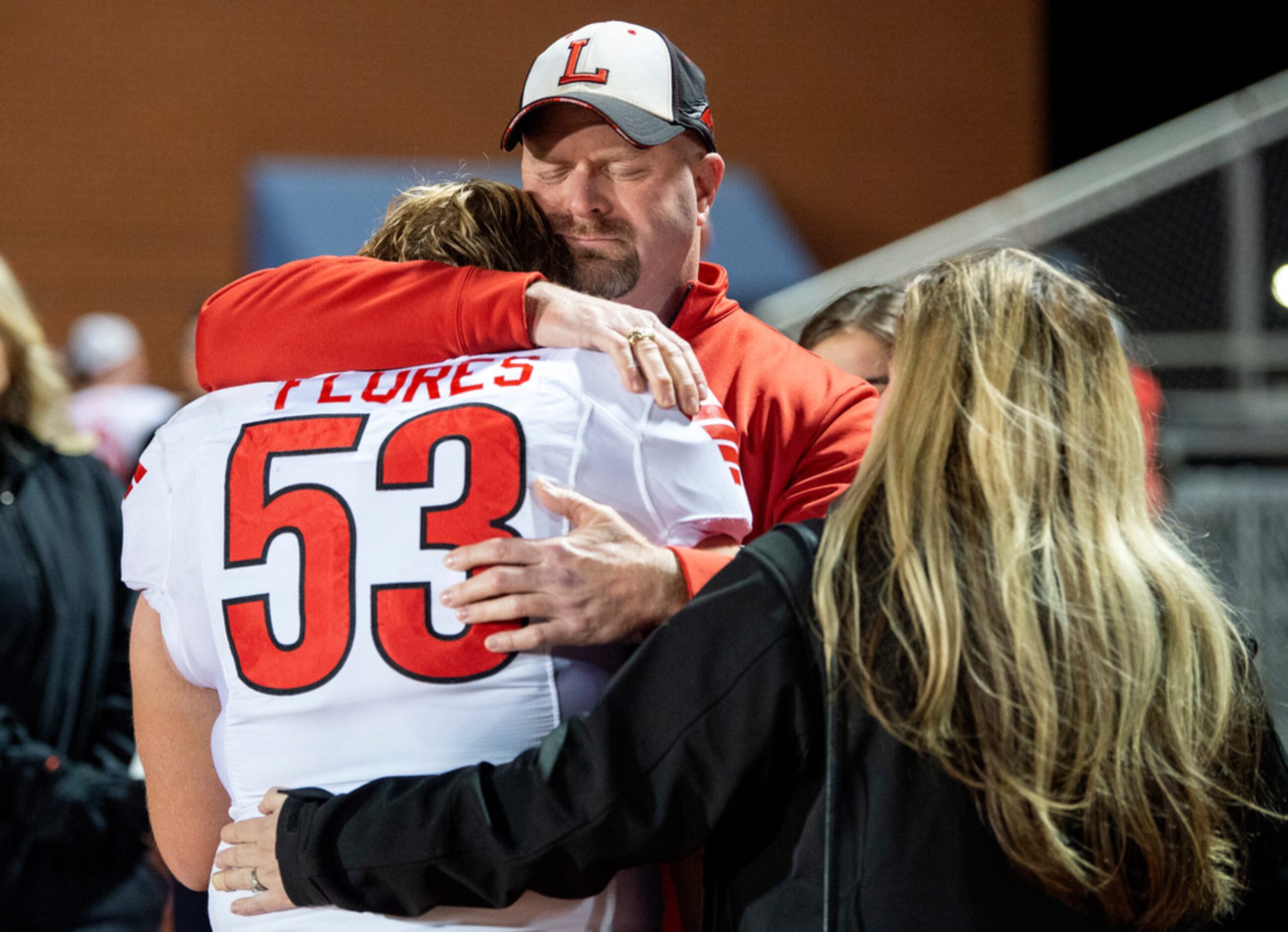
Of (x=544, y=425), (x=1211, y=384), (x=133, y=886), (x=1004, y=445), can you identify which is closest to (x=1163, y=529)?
(x=1004, y=445)

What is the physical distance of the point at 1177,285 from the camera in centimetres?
764

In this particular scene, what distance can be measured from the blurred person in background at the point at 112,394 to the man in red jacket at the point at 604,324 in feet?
15.5

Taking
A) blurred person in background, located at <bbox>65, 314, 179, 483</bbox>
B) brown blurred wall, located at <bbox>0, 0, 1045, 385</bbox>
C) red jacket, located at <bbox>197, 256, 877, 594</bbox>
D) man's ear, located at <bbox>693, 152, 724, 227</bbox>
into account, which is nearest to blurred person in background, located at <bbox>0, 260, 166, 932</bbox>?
red jacket, located at <bbox>197, 256, 877, 594</bbox>

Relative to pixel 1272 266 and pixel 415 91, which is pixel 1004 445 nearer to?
pixel 1272 266

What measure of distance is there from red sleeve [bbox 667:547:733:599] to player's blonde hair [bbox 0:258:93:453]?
191 cm

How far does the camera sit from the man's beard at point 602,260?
2115mm

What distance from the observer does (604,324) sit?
5.12ft

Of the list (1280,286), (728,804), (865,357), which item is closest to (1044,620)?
(728,804)

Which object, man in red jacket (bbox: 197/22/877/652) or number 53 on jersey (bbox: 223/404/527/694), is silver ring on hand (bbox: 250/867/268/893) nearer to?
number 53 on jersey (bbox: 223/404/527/694)

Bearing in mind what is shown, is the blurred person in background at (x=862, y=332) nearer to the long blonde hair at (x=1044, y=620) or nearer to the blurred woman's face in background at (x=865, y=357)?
the blurred woman's face in background at (x=865, y=357)

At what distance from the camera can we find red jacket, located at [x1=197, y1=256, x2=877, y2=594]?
1588 mm

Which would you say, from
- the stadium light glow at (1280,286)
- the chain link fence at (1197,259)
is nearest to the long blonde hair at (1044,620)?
the chain link fence at (1197,259)

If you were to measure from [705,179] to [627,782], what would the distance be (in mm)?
1293

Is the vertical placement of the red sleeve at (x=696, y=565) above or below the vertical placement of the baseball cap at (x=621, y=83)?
below
